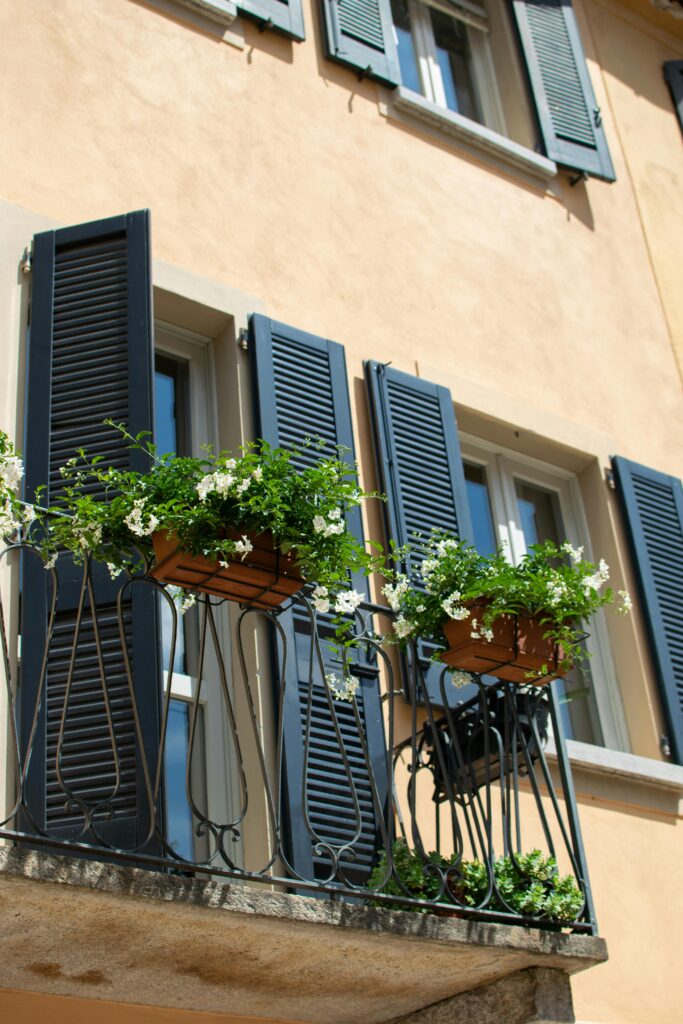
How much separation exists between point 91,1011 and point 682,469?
4789mm

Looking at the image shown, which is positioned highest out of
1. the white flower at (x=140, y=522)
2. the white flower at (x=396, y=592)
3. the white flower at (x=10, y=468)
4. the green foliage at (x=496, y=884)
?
the white flower at (x=396, y=592)

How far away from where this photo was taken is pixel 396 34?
920cm

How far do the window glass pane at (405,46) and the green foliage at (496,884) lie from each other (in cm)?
500

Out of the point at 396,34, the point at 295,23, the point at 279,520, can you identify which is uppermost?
the point at 396,34

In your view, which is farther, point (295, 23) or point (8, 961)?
point (295, 23)

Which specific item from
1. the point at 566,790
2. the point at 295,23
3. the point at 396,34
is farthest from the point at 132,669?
the point at 396,34

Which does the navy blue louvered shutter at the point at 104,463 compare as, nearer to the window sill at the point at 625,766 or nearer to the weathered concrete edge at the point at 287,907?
the weathered concrete edge at the point at 287,907

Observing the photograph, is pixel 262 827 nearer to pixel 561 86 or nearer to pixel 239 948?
pixel 239 948

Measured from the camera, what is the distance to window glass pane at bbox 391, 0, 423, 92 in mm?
9094

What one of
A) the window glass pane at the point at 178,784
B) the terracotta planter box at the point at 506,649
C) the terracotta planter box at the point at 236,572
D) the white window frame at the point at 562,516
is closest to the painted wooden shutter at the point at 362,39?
the white window frame at the point at 562,516

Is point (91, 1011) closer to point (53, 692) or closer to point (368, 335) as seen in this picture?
point (53, 692)

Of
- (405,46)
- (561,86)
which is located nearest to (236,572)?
(405,46)

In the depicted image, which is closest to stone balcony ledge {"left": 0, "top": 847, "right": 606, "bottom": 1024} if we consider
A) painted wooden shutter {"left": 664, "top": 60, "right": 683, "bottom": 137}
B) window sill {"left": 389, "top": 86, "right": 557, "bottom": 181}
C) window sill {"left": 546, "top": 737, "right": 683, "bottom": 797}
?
window sill {"left": 546, "top": 737, "right": 683, "bottom": 797}

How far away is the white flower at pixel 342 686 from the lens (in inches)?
223
